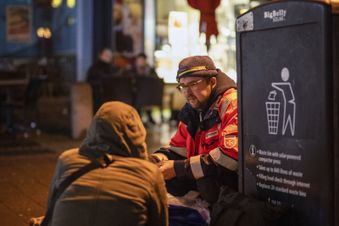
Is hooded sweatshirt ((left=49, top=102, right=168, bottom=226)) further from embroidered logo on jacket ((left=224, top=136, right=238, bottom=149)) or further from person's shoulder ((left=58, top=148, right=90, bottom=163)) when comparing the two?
embroidered logo on jacket ((left=224, top=136, right=238, bottom=149))

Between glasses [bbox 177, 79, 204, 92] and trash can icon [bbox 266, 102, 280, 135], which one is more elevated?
glasses [bbox 177, 79, 204, 92]

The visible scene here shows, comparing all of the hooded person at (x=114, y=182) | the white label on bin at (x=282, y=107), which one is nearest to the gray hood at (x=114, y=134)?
the hooded person at (x=114, y=182)

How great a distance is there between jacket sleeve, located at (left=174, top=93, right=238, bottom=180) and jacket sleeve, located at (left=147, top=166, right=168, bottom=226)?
1114 mm

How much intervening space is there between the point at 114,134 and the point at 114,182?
22 cm

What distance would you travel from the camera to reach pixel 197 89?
4.44 metres

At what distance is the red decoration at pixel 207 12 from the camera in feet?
23.7

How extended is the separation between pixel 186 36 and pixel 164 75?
112cm

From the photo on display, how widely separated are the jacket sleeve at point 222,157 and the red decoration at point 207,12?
3.04m

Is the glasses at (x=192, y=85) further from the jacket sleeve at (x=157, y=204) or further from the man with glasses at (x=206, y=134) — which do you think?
the jacket sleeve at (x=157, y=204)

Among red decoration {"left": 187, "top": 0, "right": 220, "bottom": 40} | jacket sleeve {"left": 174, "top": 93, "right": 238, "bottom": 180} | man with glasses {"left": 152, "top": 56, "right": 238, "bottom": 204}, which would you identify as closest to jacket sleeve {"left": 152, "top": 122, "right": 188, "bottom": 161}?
man with glasses {"left": 152, "top": 56, "right": 238, "bottom": 204}

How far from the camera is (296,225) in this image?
363cm

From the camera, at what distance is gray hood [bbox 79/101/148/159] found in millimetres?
3049

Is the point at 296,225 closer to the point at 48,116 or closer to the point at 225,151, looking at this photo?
the point at 225,151

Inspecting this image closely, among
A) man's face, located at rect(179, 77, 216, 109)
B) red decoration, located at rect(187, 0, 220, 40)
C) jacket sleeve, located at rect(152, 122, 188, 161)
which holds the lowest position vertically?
jacket sleeve, located at rect(152, 122, 188, 161)
